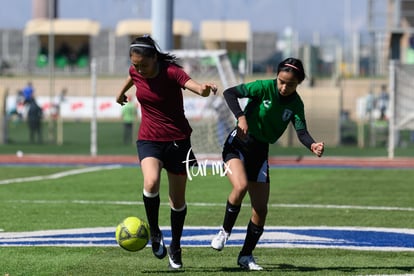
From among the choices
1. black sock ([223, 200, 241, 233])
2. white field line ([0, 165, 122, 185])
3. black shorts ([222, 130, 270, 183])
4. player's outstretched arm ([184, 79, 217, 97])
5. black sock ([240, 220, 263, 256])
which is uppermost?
player's outstretched arm ([184, 79, 217, 97])

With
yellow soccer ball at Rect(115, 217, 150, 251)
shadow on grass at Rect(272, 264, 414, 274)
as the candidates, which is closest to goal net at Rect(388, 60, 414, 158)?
shadow on grass at Rect(272, 264, 414, 274)

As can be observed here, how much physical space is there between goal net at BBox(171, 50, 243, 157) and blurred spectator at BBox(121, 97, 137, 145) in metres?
4.53

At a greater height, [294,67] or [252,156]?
[294,67]

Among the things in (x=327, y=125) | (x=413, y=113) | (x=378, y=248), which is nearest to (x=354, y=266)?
(x=378, y=248)

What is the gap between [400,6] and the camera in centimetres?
3900

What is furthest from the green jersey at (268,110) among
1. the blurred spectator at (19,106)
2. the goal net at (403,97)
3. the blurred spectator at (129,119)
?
the blurred spectator at (19,106)

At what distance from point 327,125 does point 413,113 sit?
16.4 feet

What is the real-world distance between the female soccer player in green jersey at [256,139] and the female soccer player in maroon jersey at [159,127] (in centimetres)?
45

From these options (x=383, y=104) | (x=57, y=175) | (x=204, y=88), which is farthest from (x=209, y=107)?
(x=204, y=88)

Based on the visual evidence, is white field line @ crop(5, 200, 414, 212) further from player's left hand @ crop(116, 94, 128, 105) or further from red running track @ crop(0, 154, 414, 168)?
red running track @ crop(0, 154, 414, 168)

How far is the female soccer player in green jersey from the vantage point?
10430mm

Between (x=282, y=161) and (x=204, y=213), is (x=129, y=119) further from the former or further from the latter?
(x=204, y=213)

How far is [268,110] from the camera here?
415 inches

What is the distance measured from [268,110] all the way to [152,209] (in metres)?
1.44
